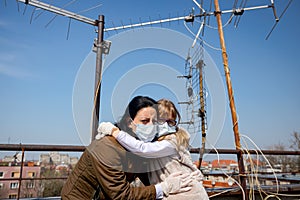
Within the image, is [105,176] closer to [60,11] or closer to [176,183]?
[176,183]

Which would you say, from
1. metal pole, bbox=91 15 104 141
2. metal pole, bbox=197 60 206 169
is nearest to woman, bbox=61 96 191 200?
metal pole, bbox=91 15 104 141

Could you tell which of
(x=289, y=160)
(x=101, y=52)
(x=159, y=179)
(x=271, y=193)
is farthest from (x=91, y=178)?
(x=289, y=160)

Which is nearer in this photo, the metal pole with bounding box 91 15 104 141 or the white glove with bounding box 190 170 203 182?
the white glove with bounding box 190 170 203 182

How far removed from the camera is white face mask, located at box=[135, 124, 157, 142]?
109 cm

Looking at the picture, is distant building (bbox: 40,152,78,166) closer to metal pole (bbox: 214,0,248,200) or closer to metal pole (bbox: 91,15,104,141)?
metal pole (bbox: 91,15,104,141)

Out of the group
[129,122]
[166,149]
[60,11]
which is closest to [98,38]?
[60,11]

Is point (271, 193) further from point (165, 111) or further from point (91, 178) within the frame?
point (91, 178)

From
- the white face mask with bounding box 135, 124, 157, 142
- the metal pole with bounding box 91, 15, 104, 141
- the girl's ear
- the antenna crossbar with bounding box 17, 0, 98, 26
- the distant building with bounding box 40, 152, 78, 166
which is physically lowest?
the distant building with bounding box 40, 152, 78, 166

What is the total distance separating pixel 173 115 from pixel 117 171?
1.55 ft

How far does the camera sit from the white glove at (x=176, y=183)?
1.04 m

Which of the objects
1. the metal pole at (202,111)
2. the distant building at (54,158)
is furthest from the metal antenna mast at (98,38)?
the metal pole at (202,111)

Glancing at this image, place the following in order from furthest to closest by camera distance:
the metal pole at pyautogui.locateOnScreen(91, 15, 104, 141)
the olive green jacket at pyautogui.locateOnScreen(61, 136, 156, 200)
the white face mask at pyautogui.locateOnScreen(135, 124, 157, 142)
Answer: the metal pole at pyautogui.locateOnScreen(91, 15, 104, 141) → the white face mask at pyautogui.locateOnScreen(135, 124, 157, 142) → the olive green jacket at pyautogui.locateOnScreen(61, 136, 156, 200)

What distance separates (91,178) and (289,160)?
470 centimetres

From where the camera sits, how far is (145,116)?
1102 millimetres
